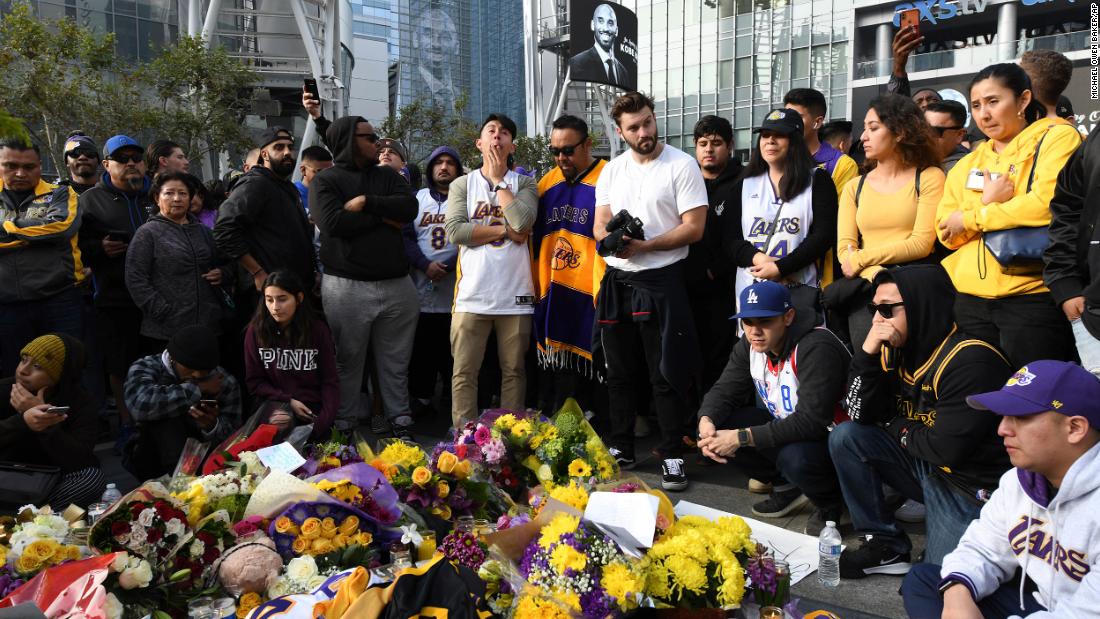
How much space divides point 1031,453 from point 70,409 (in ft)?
13.9

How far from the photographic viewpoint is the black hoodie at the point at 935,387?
2.87 metres

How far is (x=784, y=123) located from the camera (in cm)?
445

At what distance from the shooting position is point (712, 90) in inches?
1630

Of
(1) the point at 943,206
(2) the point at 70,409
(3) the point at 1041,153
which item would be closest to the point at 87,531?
(2) the point at 70,409

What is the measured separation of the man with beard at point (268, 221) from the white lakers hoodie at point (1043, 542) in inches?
171

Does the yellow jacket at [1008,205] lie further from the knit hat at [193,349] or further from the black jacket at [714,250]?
the knit hat at [193,349]

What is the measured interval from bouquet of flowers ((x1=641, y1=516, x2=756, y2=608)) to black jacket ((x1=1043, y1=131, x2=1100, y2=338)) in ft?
5.99

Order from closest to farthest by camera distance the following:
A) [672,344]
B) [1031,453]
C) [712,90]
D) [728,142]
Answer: [1031,453] → [672,344] → [728,142] → [712,90]

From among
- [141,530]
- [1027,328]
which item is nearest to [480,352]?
[141,530]

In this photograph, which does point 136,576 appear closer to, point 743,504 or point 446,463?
point 446,463

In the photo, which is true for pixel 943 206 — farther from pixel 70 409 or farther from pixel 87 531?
pixel 70 409

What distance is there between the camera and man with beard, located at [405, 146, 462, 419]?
5980 mm

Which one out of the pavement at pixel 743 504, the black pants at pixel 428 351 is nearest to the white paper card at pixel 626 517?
the pavement at pixel 743 504

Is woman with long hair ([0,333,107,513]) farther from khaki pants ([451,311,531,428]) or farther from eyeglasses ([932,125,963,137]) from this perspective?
eyeglasses ([932,125,963,137])
